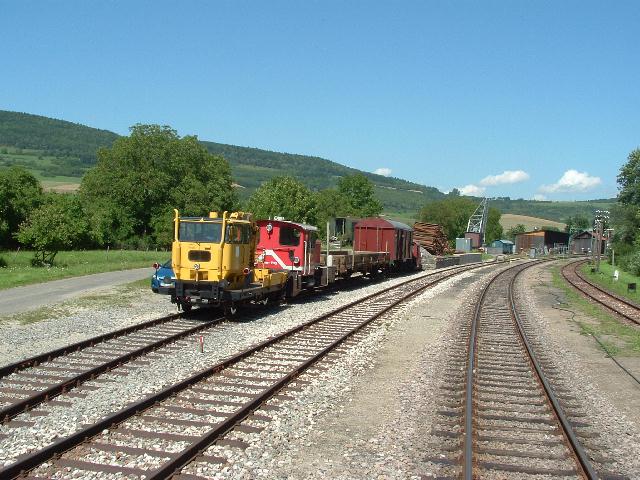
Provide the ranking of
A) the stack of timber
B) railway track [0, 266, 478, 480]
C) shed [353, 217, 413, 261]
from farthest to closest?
the stack of timber → shed [353, 217, 413, 261] → railway track [0, 266, 478, 480]

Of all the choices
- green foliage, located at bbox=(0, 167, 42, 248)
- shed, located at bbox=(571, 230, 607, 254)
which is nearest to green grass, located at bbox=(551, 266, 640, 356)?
green foliage, located at bbox=(0, 167, 42, 248)

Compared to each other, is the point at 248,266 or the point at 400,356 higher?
the point at 248,266

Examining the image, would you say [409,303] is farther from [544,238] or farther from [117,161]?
[544,238]

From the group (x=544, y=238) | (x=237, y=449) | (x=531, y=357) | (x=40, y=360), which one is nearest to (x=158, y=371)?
(x=40, y=360)

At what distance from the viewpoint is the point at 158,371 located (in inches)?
424

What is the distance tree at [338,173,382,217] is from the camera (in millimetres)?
103188

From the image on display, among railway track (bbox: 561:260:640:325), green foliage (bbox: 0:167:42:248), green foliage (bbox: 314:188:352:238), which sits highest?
green foliage (bbox: 314:188:352:238)

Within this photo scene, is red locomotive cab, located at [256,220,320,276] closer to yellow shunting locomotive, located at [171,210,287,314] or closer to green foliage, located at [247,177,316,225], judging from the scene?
yellow shunting locomotive, located at [171,210,287,314]

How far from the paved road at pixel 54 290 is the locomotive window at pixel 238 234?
→ 6.14 meters

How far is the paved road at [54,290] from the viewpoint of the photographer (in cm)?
1869

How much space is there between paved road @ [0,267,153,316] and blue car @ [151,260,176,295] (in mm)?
3640

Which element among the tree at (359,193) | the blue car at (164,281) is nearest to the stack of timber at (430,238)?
the tree at (359,193)

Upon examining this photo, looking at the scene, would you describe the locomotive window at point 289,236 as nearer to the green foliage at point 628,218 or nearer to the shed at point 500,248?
the green foliage at point 628,218

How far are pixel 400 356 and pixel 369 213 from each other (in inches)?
3539
